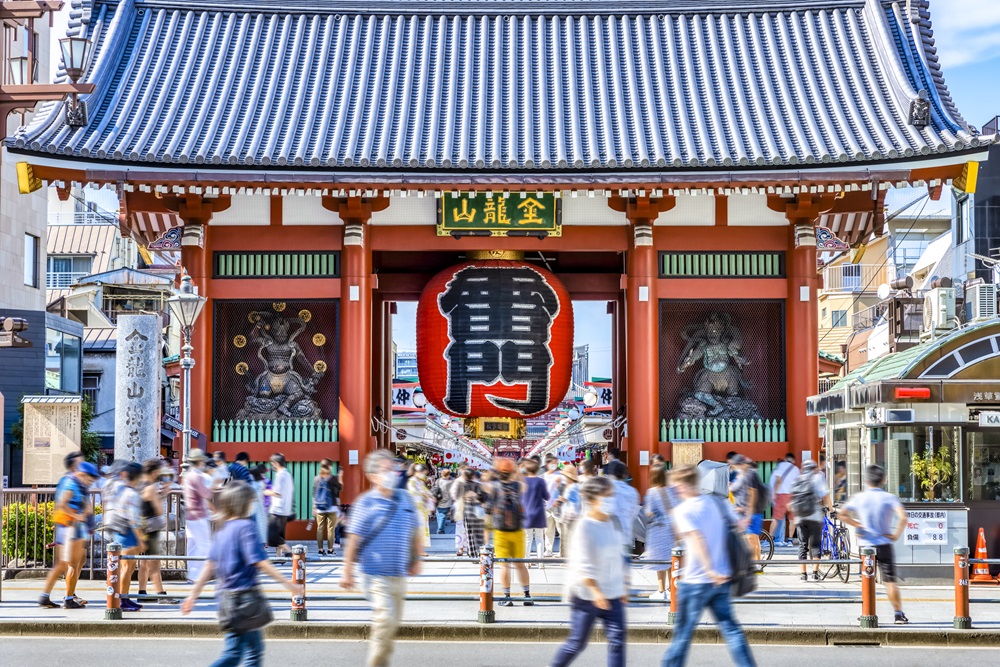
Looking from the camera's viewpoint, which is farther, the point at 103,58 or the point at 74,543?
the point at 103,58

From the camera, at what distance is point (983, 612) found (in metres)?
15.3

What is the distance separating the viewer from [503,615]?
14781 mm

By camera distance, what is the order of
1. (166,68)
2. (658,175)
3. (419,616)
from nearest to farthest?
(419,616) → (658,175) → (166,68)

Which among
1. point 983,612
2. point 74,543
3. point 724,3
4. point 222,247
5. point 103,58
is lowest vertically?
point 983,612

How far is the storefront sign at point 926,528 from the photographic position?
58.4 feet

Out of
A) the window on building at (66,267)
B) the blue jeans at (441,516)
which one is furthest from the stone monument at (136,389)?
the window on building at (66,267)

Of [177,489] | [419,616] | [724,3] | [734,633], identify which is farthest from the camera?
[724,3]

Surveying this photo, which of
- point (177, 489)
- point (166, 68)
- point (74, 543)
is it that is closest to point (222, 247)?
point (166, 68)

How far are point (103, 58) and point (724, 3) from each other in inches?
530

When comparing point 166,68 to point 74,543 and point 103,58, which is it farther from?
point 74,543

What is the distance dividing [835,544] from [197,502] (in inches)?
371

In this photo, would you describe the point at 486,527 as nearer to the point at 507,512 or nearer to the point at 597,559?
the point at 507,512

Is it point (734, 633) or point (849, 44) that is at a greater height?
point (849, 44)

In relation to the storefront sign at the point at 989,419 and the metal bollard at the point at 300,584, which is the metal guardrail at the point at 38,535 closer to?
the metal bollard at the point at 300,584
